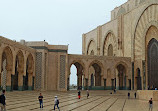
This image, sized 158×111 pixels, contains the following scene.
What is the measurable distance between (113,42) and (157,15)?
10009mm

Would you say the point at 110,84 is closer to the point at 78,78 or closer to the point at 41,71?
the point at 78,78

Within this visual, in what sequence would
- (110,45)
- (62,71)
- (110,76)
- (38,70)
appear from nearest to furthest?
(38,70) < (62,71) < (110,76) < (110,45)

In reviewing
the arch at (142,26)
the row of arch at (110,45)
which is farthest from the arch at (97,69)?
the arch at (142,26)

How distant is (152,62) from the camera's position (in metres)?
24.2

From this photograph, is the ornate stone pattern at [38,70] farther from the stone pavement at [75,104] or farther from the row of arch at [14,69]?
the stone pavement at [75,104]

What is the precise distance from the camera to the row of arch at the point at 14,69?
63.7 ft

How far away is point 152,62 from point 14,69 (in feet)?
45.1

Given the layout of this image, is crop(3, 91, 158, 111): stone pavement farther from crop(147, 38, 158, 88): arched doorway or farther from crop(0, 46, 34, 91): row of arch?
crop(0, 46, 34, 91): row of arch

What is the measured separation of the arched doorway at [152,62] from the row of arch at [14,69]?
39.7ft

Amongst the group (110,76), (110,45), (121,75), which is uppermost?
A: (110,45)

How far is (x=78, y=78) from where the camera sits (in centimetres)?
3011

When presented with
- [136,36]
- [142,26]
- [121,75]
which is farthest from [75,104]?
[121,75]

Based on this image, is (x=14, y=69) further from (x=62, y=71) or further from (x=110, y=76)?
(x=110, y=76)

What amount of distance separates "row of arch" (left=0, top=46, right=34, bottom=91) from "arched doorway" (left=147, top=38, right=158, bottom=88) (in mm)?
12103
